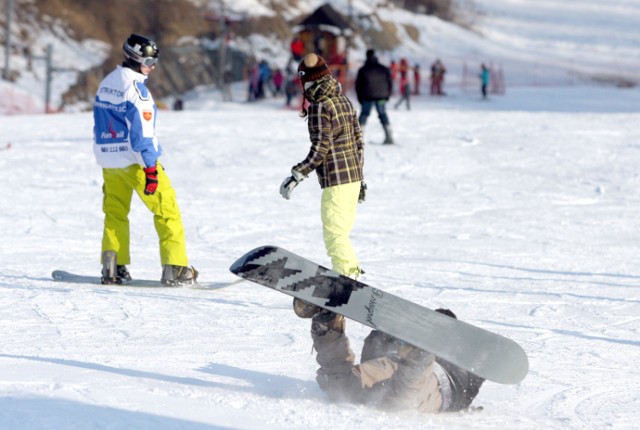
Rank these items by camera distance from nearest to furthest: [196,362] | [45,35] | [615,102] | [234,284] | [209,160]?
1. [196,362]
2. [234,284]
3. [209,160]
4. [615,102]
5. [45,35]

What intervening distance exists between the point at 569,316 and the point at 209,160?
857cm

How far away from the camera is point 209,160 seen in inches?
582

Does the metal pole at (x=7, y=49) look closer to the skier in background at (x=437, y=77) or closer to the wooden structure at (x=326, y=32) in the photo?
the wooden structure at (x=326, y=32)

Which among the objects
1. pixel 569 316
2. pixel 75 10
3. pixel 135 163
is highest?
pixel 75 10

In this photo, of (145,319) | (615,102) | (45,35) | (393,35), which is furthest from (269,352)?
(393,35)

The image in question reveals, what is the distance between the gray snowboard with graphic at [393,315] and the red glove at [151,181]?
2524mm

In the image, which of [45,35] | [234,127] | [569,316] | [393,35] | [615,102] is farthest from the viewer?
[393,35]

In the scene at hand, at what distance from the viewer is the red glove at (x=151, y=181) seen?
689 cm

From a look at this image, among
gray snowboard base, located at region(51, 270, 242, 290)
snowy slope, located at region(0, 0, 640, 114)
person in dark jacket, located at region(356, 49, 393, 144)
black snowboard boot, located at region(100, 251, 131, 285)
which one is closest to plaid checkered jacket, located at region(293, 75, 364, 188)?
gray snowboard base, located at region(51, 270, 242, 290)

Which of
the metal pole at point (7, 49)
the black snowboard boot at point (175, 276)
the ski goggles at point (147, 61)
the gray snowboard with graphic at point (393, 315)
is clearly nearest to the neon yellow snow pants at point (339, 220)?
the gray snowboard with graphic at point (393, 315)

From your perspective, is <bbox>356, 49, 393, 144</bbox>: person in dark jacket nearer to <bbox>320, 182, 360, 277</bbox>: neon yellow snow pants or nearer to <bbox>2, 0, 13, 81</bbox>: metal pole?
<bbox>320, 182, 360, 277</bbox>: neon yellow snow pants

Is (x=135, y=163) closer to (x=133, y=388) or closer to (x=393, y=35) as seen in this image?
(x=133, y=388)

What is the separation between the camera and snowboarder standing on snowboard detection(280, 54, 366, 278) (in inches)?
227

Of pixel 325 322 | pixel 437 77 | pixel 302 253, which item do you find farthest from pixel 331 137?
pixel 437 77
